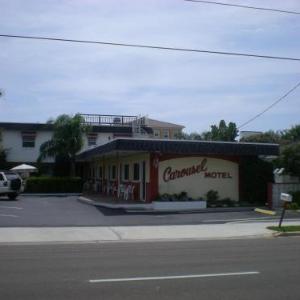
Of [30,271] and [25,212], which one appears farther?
[25,212]

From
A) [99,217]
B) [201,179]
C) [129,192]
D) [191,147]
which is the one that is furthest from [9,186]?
[99,217]

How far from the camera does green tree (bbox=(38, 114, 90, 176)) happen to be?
46500 millimetres

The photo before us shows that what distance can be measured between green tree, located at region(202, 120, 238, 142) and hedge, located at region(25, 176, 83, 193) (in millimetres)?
25654

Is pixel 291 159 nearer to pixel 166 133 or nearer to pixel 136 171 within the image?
pixel 136 171

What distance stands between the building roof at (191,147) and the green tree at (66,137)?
15.4m

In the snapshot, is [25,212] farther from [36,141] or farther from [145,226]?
[36,141]

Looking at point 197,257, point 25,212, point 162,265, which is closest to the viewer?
point 162,265

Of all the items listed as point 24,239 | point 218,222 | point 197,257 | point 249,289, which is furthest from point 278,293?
point 218,222

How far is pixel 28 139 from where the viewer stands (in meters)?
51.3

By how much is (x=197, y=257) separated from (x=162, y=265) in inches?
63.1

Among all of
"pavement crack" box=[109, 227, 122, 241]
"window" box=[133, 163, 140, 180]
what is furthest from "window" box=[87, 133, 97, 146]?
"pavement crack" box=[109, 227, 122, 241]

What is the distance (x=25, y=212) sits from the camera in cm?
2612

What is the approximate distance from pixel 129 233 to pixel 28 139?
34339 millimetres

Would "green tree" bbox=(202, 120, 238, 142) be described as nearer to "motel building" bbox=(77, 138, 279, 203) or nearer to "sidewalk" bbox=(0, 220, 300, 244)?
"motel building" bbox=(77, 138, 279, 203)
